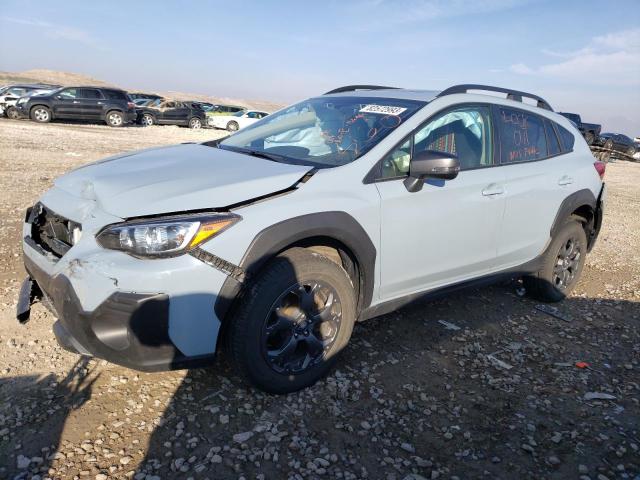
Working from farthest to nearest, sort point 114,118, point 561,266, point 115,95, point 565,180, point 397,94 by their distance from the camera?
point 114,118
point 115,95
point 561,266
point 565,180
point 397,94

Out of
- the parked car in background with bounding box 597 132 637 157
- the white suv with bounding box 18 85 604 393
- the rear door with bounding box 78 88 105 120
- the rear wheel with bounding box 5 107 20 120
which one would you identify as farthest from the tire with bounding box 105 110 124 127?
the parked car in background with bounding box 597 132 637 157

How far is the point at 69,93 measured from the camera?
65.1 feet

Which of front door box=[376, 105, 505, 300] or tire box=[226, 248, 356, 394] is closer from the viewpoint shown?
tire box=[226, 248, 356, 394]

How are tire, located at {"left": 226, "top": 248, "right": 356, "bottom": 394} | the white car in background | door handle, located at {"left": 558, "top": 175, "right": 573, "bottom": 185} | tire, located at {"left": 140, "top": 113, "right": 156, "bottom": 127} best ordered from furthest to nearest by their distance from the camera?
Answer: the white car in background → tire, located at {"left": 140, "top": 113, "right": 156, "bottom": 127} → door handle, located at {"left": 558, "top": 175, "right": 573, "bottom": 185} → tire, located at {"left": 226, "top": 248, "right": 356, "bottom": 394}

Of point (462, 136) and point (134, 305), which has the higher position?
point (462, 136)

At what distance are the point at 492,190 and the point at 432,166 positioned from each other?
894 millimetres

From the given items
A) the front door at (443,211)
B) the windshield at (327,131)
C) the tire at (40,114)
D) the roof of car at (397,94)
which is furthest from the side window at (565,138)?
the tire at (40,114)

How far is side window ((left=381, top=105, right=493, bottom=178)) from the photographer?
3.10 metres

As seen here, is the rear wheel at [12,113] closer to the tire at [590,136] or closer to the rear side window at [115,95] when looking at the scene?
the rear side window at [115,95]

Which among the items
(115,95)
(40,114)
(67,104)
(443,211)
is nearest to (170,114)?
(115,95)

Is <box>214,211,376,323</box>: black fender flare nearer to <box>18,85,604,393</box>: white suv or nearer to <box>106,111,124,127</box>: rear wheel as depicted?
<box>18,85,604,393</box>: white suv

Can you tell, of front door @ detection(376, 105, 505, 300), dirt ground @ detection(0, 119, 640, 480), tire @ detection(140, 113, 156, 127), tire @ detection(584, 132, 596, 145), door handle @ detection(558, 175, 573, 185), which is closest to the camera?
dirt ground @ detection(0, 119, 640, 480)

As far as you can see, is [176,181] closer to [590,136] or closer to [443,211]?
[443,211]

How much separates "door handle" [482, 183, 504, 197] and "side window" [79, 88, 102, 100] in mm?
20673
